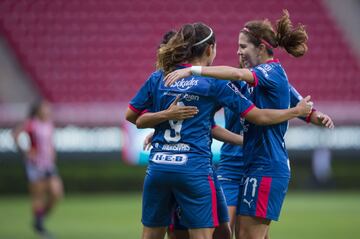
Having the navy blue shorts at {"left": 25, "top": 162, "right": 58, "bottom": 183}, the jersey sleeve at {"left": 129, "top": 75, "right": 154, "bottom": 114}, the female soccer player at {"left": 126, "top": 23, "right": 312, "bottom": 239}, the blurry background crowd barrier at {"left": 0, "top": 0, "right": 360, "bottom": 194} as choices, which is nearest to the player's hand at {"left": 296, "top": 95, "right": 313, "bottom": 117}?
the female soccer player at {"left": 126, "top": 23, "right": 312, "bottom": 239}

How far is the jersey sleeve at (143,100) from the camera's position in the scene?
259 inches

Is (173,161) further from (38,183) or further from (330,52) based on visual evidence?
(330,52)

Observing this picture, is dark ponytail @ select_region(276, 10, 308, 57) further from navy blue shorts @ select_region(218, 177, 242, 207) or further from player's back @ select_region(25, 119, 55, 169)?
player's back @ select_region(25, 119, 55, 169)

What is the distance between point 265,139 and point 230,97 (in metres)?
0.59

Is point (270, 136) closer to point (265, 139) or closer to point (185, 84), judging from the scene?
point (265, 139)

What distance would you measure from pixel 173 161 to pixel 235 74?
0.80 m

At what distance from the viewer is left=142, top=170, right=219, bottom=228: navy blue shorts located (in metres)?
6.31

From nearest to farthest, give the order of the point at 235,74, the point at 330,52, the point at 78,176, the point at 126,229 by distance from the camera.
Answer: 1. the point at 235,74
2. the point at 126,229
3. the point at 78,176
4. the point at 330,52

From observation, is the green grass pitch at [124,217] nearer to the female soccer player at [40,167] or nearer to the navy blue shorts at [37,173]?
the female soccer player at [40,167]

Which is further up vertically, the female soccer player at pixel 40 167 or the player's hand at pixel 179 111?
the player's hand at pixel 179 111

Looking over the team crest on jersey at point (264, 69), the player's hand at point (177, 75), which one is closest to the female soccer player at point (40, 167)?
the team crest on jersey at point (264, 69)

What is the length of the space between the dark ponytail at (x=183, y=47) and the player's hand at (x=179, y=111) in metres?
0.29

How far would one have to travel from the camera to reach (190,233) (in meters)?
6.41

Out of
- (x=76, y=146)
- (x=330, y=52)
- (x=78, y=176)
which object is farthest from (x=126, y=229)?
(x=330, y=52)
